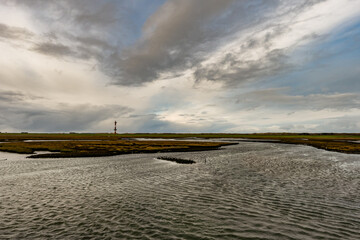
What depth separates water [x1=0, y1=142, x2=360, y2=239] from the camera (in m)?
14.5

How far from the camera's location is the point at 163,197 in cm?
2245

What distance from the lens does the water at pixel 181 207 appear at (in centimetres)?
1452

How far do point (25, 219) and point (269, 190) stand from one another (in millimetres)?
23716

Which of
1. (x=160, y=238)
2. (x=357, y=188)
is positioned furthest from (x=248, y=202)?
(x=357, y=188)

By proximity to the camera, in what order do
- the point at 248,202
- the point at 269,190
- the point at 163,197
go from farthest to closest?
the point at 269,190
the point at 163,197
the point at 248,202

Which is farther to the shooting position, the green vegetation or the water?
the green vegetation

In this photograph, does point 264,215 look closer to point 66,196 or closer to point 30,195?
point 66,196

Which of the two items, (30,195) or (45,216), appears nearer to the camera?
(45,216)

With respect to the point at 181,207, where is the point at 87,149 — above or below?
above

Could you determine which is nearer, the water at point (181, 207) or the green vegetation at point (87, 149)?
the water at point (181, 207)

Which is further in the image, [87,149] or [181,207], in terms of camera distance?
[87,149]

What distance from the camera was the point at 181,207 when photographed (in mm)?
19391

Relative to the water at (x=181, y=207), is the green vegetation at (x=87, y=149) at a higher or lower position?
higher

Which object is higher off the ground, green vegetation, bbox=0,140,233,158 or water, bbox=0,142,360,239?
green vegetation, bbox=0,140,233,158
